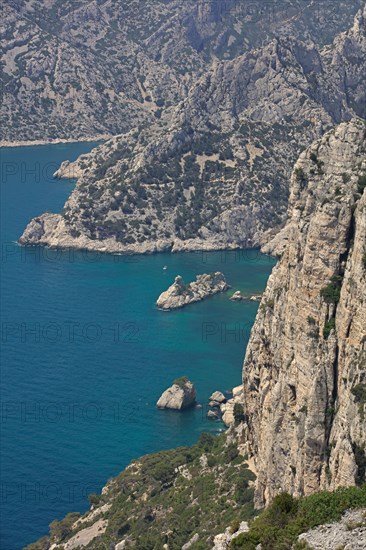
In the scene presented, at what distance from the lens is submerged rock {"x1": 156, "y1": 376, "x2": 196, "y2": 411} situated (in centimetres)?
11894

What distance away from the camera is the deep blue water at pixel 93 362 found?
10375 cm

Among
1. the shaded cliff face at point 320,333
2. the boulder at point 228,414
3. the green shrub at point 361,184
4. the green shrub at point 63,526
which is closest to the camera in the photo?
the shaded cliff face at point 320,333

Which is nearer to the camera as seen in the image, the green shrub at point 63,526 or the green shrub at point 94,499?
the green shrub at point 63,526

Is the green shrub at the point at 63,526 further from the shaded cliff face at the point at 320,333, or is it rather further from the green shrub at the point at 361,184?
the green shrub at the point at 361,184

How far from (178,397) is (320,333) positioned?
193ft

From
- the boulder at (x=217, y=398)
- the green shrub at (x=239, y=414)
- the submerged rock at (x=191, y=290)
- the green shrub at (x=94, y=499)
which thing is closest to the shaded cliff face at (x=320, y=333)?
the green shrub at (x=239, y=414)

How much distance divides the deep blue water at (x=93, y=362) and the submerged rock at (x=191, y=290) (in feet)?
4.91

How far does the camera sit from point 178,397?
390 ft

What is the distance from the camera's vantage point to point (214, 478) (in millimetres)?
82375

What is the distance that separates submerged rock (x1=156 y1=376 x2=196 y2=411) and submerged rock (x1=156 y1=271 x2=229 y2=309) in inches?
1425

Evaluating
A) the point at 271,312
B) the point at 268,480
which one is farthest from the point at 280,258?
the point at 268,480

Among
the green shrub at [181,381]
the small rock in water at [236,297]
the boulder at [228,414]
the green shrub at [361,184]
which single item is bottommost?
the boulder at [228,414]

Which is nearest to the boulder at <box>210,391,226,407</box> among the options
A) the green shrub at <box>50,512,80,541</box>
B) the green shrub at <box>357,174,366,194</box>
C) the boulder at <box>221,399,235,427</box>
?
the boulder at <box>221,399,235,427</box>

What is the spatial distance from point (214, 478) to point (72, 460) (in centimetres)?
2755
